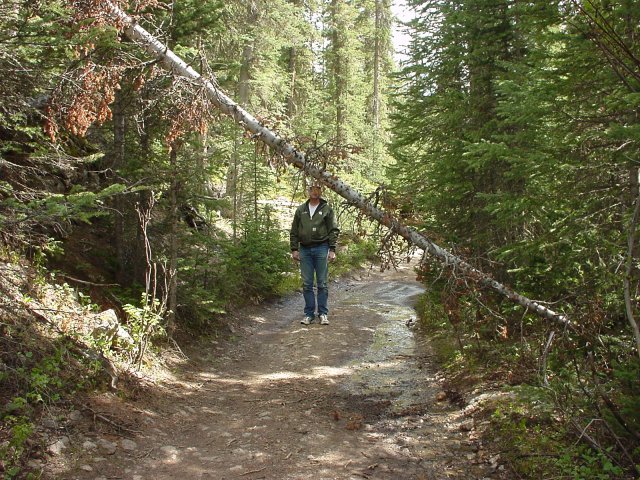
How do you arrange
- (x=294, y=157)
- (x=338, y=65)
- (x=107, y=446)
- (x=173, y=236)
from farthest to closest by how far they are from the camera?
(x=338, y=65)
(x=173, y=236)
(x=294, y=157)
(x=107, y=446)

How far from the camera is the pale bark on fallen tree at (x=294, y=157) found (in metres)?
6.16

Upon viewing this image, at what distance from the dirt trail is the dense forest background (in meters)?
0.64

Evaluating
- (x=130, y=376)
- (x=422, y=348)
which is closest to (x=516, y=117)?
(x=422, y=348)

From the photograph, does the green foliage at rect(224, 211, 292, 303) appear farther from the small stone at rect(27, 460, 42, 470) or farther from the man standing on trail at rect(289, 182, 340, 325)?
the small stone at rect(27, 460, 42, 470)

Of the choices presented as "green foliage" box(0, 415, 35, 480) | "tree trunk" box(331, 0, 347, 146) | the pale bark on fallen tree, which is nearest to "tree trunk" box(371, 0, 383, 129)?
"tree trunk" box(331, 0, 347, 146)

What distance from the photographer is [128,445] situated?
14.8 feet

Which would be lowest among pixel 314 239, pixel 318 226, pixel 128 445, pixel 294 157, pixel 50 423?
pixel 128 445

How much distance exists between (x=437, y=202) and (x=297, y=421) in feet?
19.4

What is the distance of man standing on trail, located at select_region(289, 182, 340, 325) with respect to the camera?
8695 millimetres

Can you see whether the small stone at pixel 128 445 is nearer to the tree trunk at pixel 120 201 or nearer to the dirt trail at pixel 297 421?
the dirt trail at pixel 297 421

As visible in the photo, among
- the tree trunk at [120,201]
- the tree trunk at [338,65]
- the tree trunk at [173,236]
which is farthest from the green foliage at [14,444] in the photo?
the tree trunk at [338,65]

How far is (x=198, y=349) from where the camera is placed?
8.21 m

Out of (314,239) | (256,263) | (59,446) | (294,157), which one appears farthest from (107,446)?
(256,263)

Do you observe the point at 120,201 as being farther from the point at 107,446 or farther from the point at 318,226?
the point at 107,446
